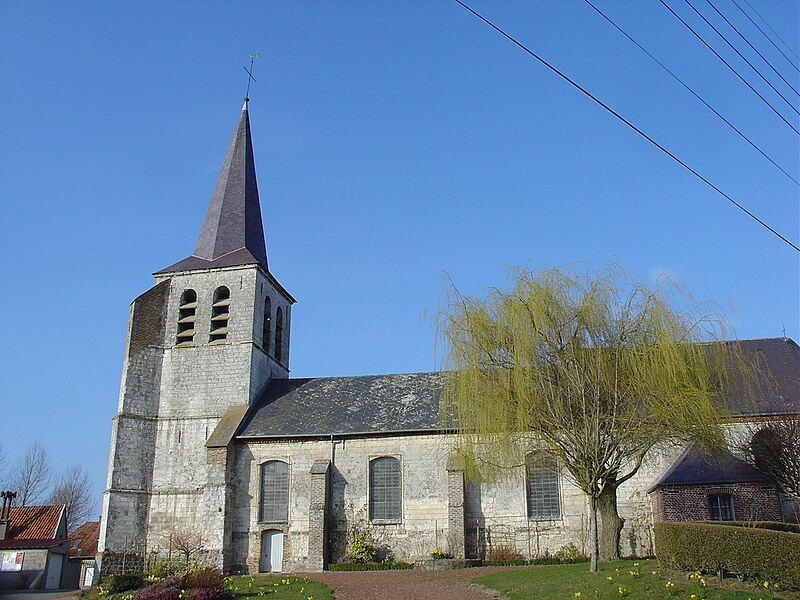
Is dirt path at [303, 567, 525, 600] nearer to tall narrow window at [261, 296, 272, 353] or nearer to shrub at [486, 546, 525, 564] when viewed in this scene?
shrub at [486, 546, 525, 564]

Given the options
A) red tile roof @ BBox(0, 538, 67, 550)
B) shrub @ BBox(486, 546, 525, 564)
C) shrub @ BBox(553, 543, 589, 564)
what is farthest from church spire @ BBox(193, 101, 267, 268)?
shrub @ BBox(553, 543, 589, 564)

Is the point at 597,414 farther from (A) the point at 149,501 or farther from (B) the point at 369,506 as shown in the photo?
(A) the point at 149,501

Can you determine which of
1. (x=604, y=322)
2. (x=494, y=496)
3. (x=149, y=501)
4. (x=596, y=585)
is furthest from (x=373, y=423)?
(x=596, y=585)

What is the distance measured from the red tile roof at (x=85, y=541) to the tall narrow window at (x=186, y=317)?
16.1 metres

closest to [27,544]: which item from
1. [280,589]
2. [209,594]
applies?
[280,589]

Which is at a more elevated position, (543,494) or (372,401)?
(372,401)

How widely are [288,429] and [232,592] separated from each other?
32.9 feet

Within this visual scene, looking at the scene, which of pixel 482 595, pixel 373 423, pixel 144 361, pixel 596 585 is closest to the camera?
pixel 596 585

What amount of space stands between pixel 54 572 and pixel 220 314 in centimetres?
1524

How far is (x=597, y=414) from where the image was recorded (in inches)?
690

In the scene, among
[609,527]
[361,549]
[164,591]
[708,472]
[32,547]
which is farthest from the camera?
[32,547]

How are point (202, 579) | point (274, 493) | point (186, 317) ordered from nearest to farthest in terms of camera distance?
point (202, 579), point (274, 493), point (186, 317)

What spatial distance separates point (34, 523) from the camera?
119ft

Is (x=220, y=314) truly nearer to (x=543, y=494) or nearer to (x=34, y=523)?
(x=543, y=494)
